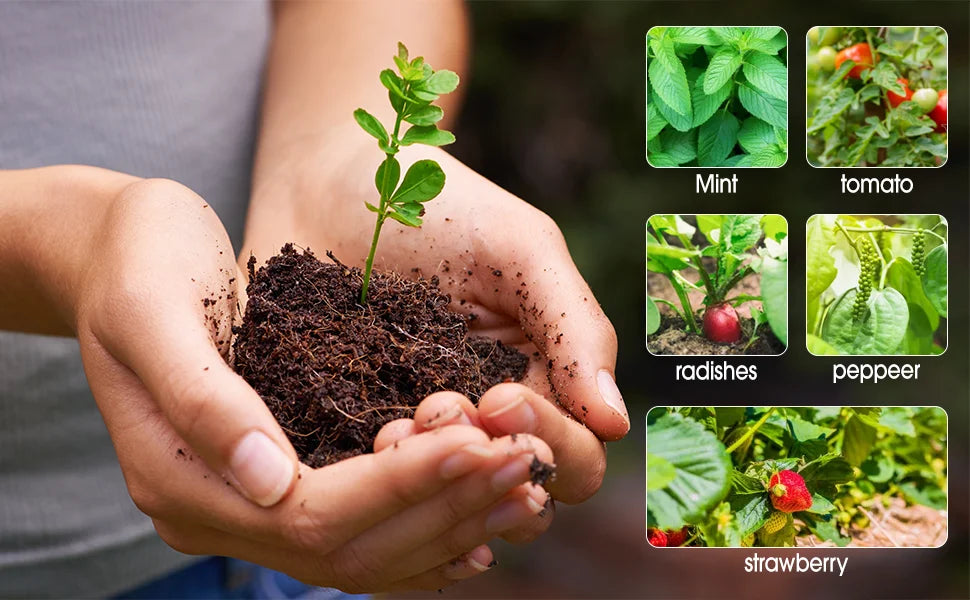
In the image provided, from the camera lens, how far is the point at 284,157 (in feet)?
4.23

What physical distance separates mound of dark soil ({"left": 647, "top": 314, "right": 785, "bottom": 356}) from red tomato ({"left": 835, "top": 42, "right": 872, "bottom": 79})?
1.43 feet

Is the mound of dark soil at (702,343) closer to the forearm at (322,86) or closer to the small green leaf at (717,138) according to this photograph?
the small green leaf at (717,138)

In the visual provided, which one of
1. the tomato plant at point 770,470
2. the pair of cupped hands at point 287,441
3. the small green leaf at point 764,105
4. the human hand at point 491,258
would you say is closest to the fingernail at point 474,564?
the pair of cupped hands at point 287,441

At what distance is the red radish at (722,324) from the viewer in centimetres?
129

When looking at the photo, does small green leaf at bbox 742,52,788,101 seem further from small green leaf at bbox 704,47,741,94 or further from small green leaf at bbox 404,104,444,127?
small green leaf at bbox 404,104,444,127

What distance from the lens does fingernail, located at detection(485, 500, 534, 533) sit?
729mm

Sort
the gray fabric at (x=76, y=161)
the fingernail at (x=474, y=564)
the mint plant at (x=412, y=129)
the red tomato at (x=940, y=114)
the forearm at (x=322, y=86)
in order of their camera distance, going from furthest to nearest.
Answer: the red tomato at (x=940, y=114) < the forearm at (x=322, y=86) < the gray fabric at (x=76, y=161) < the mint plant at (x=412, y=129) < the fingernail at (x=474, y=564)

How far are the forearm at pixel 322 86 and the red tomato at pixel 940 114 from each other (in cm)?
78

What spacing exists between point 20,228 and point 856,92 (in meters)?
1.19

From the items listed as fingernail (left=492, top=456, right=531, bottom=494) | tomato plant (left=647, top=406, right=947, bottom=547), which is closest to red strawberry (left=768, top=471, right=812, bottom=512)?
tomato plant (left=647, top=406, right=947, bottom=547)

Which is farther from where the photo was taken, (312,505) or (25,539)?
(25,539)
